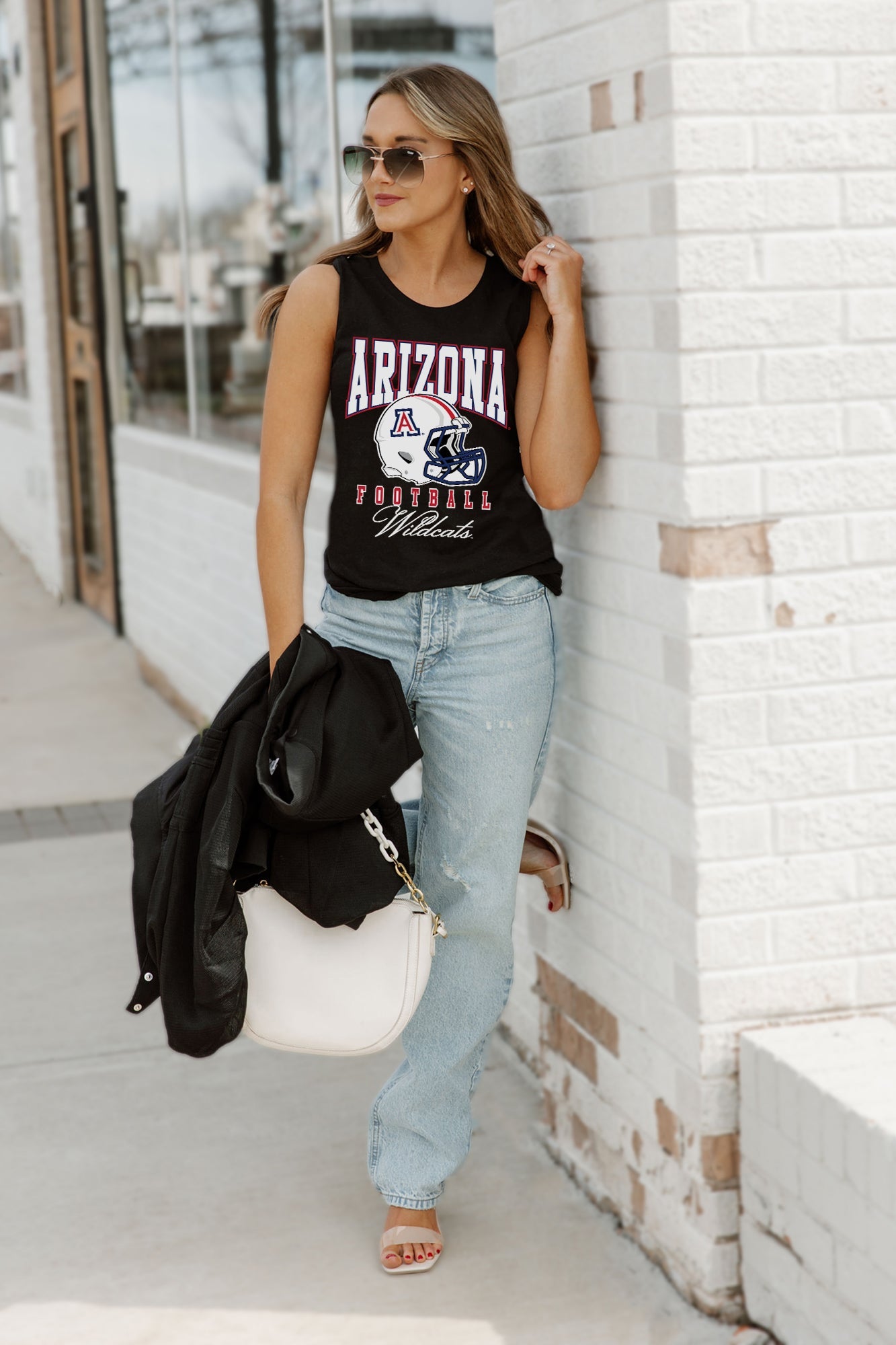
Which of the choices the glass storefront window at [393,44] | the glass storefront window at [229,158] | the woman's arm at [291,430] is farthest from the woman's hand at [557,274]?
the glass storefront window at [229,158]

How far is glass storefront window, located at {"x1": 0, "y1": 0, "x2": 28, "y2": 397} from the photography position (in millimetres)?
10302

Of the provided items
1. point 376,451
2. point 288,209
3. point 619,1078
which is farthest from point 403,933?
point 288,209

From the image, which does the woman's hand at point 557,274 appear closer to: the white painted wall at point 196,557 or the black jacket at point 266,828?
the black jacket at point 266,828

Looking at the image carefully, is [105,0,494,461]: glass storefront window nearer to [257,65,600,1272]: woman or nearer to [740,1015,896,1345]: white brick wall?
[257,65,600,1272]: woman

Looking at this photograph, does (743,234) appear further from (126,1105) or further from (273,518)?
(126,1105)

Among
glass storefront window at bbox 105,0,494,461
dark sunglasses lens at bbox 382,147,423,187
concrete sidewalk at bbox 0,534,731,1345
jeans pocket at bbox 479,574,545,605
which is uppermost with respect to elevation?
glass storefront window at bbox 105,0,494,461

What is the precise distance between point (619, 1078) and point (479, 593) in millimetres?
852

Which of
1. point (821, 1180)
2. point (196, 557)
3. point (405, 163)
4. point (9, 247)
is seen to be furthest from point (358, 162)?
point (9, 247)

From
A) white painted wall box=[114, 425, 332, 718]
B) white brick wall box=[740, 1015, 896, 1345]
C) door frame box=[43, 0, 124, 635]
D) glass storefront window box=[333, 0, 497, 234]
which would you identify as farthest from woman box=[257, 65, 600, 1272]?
door frame box=[43, 0, 124, 635]

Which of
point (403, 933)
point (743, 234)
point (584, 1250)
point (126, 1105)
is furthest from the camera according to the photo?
point (126, 1105)

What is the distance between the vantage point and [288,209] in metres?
5.31

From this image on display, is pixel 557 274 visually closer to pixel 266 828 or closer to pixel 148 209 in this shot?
pixel 266 828

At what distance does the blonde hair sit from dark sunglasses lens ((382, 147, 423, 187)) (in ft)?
0.16

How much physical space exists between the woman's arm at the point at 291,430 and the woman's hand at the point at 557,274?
0.99 ft
